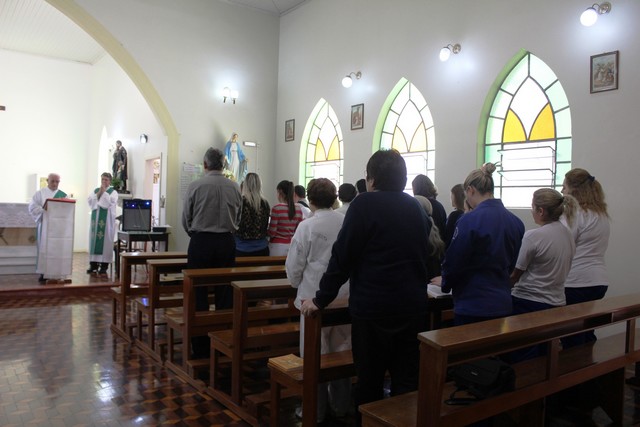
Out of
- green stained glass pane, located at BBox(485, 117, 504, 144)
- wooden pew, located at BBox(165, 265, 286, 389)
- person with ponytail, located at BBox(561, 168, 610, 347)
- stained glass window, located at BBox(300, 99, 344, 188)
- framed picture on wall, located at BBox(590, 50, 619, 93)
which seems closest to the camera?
person with ponytail, located at BBox(561, 168, 610, 347)

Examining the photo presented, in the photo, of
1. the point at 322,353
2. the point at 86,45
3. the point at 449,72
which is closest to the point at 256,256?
the point at 322,353

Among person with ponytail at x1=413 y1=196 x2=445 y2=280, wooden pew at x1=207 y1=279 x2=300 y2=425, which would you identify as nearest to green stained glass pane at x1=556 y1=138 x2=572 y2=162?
person with ponytail at x1=413 y1=196 x2=445 y2=280

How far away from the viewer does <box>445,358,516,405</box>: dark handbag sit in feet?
6.56

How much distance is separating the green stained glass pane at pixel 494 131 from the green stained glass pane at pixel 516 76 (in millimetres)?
341

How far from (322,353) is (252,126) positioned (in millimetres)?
6700

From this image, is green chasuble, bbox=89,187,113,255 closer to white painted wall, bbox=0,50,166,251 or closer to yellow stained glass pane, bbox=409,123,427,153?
white painted wall, bbox=0,50,166,251

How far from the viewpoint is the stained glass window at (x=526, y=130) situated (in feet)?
16.8

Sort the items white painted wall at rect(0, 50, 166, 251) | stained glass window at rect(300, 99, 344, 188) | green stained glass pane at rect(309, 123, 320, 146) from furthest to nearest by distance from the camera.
A: white painted wall at rect(0, 50, 166, 251), green stained glass pane at rect(309, 123, 320, 146), stained glass window at rect(300, 99, 344, 188)

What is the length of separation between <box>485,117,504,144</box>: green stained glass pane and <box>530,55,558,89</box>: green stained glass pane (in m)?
0.57

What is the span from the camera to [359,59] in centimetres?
741

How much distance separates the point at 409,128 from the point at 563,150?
2164mm

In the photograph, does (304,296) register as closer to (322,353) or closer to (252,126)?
(322,353)

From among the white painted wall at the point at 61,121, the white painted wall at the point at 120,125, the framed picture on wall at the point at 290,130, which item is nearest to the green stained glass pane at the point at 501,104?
the framed picture on wall at the point at 290,130

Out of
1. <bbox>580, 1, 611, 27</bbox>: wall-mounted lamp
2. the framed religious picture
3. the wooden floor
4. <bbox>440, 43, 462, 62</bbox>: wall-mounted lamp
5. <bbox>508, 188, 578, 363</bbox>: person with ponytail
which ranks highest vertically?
<bbox>440, 43, 462, 62</bbox>: wall-mounted lamp
